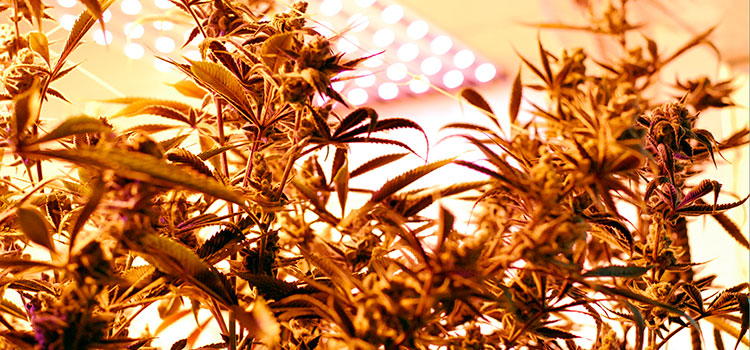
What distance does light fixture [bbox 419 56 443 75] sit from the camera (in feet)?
7.70

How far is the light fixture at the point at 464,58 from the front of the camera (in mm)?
2301

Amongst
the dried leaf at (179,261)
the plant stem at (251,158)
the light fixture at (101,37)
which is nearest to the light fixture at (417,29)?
the light fixture at (101,37)

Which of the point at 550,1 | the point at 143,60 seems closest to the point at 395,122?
the point at 550,1

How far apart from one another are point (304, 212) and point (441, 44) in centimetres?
192

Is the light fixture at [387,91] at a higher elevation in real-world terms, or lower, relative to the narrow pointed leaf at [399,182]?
higher

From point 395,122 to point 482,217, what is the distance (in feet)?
0.26

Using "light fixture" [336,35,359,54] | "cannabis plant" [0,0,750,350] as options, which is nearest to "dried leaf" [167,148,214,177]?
"cannabis plant" [0,0,750,350]

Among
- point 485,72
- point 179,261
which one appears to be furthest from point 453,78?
point 179,261

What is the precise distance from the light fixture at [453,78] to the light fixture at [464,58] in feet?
0.22

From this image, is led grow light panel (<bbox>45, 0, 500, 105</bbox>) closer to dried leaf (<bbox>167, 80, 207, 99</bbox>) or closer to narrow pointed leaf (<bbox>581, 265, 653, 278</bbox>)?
dried leaf (<bbox>167, 80, 207, 99</bbox>)

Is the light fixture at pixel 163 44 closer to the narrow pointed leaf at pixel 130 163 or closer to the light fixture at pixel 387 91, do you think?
the light fixture at pixel 387 91

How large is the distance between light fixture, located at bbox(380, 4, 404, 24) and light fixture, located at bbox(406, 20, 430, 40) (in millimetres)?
71

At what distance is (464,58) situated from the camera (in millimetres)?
2336

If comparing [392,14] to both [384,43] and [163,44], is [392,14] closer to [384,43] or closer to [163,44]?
[384,43]
